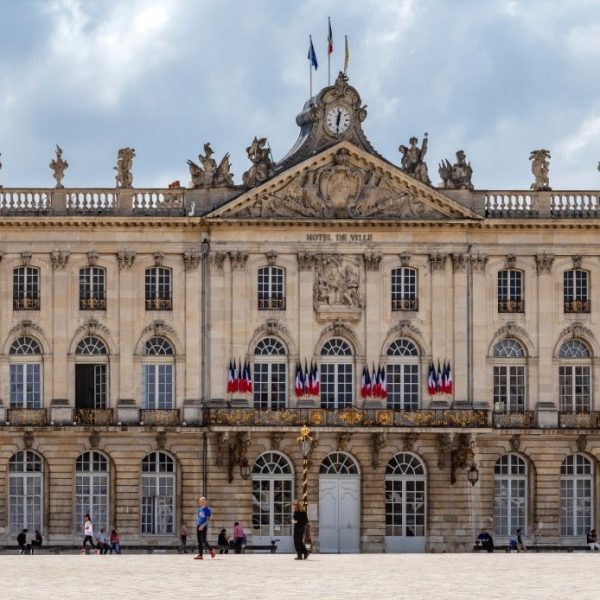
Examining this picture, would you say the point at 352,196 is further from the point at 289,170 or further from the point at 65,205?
the point at 65,205

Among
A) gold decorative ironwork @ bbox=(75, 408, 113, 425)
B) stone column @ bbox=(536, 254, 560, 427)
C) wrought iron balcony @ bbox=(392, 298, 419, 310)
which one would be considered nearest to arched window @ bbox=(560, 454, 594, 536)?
stone column @ bbox=(536, 254, 560, 427)

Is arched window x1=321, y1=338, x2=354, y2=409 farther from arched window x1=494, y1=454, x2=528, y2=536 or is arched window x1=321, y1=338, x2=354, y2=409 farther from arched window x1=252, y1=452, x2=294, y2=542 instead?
arched window x1=494, y1=454, x2=528, y2=536

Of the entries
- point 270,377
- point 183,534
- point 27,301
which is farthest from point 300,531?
point 27,301

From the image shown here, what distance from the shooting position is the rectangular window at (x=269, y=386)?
82.0m

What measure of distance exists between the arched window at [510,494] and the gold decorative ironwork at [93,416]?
13046mm

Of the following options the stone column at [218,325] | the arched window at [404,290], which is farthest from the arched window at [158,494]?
the arched window at [404,290]

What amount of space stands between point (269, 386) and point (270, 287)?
3.31 metres

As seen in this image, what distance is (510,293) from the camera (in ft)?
273

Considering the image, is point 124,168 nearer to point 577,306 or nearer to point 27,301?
point 27,301

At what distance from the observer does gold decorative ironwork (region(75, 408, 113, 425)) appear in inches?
3204

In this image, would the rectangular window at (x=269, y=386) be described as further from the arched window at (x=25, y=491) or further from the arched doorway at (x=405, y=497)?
the arched window at (x=25, y=491)

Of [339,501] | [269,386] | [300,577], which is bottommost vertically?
[300,577]

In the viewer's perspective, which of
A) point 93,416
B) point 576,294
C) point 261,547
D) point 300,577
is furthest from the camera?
point 576,294

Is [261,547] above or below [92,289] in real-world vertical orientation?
below
